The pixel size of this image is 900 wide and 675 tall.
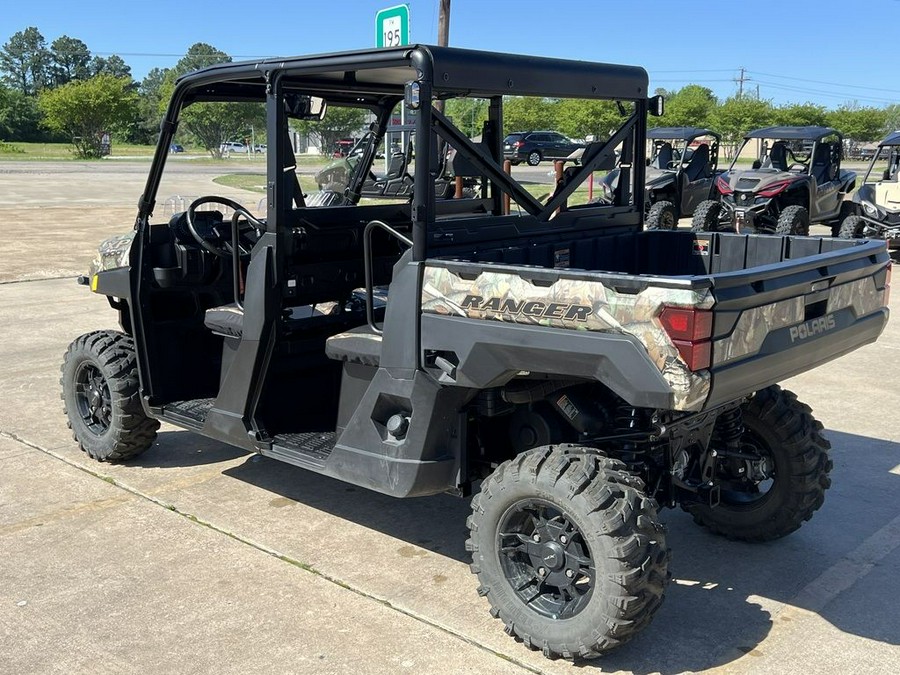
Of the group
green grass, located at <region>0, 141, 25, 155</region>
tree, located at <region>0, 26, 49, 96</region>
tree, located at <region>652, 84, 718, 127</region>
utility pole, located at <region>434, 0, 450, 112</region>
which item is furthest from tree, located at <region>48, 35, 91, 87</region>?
utility pole, located at <region>434, 0, 450, 112</region>

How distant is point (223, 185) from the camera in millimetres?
29578

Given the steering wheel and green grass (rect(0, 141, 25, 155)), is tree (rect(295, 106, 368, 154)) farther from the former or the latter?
green grass (rect(0, 141, 25, 155))

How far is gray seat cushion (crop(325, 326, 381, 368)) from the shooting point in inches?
158

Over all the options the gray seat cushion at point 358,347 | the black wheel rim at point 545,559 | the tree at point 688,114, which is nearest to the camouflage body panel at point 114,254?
the gray seat cushion at point 358,347

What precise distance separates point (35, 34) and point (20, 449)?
464 feet

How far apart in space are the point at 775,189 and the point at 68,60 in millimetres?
134883

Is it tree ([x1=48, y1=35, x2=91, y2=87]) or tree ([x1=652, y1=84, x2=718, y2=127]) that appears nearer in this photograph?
tree ([x1=652, y1=84, x2=718, y2=127])

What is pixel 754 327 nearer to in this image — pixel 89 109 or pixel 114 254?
pixel 114 254

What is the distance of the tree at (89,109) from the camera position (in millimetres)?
57844

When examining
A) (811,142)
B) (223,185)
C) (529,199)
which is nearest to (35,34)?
(223,185)

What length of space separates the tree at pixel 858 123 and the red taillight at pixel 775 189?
178 feet

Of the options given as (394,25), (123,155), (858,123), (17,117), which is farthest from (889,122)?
(394,25)

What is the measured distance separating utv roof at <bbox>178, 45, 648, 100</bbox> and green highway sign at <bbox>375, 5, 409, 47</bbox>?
19.2 feet

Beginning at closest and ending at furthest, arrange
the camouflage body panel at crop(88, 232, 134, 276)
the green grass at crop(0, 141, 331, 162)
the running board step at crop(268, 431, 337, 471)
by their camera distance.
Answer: the running board step at crop(268, 431, 337, 471), the camouflage body panel at crop(88, 232, 134, 276), the green grass at crop(0, 141, 331, 162)
